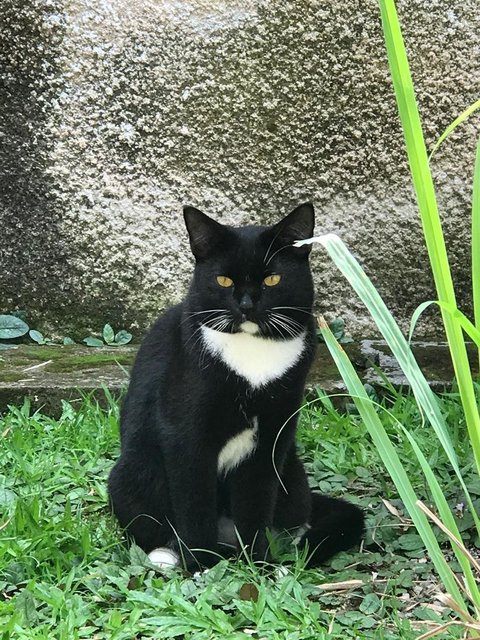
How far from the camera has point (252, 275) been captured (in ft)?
7.13

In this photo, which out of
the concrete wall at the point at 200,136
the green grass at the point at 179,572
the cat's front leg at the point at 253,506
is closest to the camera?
the green grass at the point at 179,572

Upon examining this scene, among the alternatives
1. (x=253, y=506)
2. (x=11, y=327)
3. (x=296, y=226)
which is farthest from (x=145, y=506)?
(x=11, y=327)

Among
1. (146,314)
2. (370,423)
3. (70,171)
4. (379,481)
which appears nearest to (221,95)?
(70,171)

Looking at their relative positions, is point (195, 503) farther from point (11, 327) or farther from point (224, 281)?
point (11, 327)

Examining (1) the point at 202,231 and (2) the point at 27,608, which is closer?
(2) the point at 27,608

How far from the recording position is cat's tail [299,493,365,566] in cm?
227

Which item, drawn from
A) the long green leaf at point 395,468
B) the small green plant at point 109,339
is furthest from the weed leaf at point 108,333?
the long green leaf at point 395,468

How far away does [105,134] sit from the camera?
3.50 m

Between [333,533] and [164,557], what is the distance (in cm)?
42

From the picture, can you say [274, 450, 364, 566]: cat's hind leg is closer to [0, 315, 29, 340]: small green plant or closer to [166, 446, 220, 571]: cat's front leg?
[166, 446, 220, 571]: cat's front leg

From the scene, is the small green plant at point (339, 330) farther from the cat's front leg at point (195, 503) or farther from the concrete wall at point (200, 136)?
the cat's front leg at point (195, 503)

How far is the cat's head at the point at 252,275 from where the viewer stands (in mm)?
2164

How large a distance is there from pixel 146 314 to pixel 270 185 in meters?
0.69

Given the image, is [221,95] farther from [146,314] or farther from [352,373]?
[352,373]
